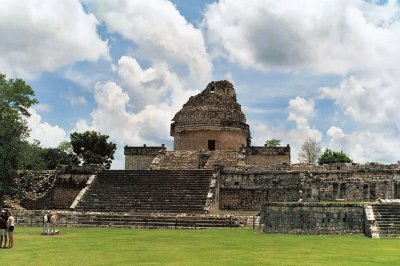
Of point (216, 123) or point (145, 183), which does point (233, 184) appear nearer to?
point (145, 183)

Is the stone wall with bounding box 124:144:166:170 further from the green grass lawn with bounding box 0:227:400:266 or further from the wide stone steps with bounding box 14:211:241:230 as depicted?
the green grass lawn with bounding box 0:227:400:266

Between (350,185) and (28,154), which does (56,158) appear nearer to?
(28,154)

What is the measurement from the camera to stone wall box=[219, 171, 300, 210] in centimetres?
3109

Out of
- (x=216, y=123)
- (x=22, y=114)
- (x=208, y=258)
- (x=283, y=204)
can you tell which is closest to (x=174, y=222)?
(x=283, y=204)

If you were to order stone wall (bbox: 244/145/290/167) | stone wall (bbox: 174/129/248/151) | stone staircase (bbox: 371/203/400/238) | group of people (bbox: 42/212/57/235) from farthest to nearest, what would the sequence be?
1. stone wall (bbox: 174/129/248/151)
2. stone wall (bbox: 244/145/290/167)
3. group of people (bbox: 42/212/57/235)
4. stone staircase (bbox: 371/203/400/238)

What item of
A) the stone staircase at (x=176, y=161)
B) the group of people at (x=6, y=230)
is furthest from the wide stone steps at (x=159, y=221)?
the stone staircase at (x=176, y=161)

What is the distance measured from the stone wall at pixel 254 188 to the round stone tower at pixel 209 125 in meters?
9.39

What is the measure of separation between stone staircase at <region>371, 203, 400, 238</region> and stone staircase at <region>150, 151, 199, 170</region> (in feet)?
56.3

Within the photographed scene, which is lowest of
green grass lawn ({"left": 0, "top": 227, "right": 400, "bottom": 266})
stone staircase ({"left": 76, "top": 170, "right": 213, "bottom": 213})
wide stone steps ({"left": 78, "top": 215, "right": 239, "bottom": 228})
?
green grass lawn ({"left": 0, "top": 227, "right": 400, "bottom": 266})

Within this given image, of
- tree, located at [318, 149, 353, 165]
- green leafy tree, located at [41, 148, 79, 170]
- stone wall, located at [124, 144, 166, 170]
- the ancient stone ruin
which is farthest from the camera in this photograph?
tree, located at [318, 149, 353, 165]

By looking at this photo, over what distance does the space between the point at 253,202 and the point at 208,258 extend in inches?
748

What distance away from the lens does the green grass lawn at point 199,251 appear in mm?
12500


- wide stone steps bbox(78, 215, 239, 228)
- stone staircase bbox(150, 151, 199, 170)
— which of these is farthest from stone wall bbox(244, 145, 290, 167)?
wide stone steps bbox(78, 215, 239, 228)

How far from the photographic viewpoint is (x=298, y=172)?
30.8 meters
